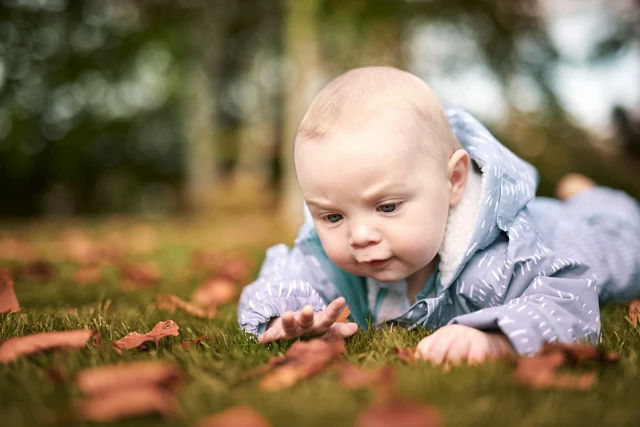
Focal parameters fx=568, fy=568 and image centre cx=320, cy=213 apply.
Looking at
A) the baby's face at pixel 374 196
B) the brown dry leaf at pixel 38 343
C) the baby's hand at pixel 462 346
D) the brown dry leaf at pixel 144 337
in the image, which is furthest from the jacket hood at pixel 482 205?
the brown dry leaf at pixel 38 343

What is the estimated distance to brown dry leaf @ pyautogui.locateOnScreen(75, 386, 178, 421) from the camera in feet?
3.16

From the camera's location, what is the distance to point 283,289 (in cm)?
178

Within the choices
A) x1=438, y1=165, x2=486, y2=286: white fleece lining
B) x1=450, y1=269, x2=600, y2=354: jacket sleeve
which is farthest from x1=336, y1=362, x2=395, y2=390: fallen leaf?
x1=438, y1=165, x2=486, y2=286: white fleece lining

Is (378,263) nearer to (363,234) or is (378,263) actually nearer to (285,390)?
(363,234)

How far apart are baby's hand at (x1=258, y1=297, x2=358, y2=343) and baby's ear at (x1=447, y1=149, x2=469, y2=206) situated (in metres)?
0.53

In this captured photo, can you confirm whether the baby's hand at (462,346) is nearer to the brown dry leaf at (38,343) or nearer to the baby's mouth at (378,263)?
the baby's mouth at (378,263)

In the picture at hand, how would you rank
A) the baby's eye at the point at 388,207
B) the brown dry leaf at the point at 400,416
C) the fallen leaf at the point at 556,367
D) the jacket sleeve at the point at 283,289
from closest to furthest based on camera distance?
the brown dry leaf at the point at 400,416, the fallen leaf at the point at 556,367, the baby's eye at the point at 388,207, the jacket sleeve at the point at 283,289

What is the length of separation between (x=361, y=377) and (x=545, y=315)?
567mm

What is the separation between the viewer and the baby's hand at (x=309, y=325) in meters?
1.40

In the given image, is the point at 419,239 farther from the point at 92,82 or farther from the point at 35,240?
the point at 92,82

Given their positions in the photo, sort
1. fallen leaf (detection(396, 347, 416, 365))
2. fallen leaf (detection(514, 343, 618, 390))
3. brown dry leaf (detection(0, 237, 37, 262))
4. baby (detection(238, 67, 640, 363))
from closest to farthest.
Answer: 1. fallen leaf (detection(514, 343, 618, 390))
2. fallen leaf (detection(396, 347, 416, 365))
3. baby (detection(238, 67, 640, 363))
4. brown dry leaf (detection(0, 237, 37, 262))

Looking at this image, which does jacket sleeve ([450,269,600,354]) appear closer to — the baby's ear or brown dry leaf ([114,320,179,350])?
the baby's ear

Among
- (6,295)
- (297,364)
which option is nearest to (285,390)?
(297,364)

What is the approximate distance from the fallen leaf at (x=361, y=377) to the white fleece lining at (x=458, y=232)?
0.64 meters
